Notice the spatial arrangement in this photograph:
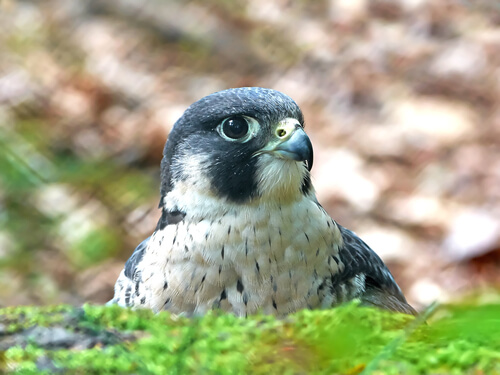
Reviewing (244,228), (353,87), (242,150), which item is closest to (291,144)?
(242,150)

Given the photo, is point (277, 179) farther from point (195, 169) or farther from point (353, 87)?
point (353, 87)

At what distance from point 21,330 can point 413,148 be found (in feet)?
19.4

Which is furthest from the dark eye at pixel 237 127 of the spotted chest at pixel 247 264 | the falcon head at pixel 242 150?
the spotted chest at pixel 247 264

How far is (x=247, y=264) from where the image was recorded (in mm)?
2777

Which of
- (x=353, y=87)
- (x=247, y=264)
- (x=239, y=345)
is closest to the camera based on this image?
(x=239, y=345)

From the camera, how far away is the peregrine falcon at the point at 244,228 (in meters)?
2.78

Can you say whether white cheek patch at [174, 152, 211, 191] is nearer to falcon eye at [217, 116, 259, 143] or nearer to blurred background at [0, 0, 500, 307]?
falcon eye at [217, 116, 259, 143]

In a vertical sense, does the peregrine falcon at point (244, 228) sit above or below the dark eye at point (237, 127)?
below

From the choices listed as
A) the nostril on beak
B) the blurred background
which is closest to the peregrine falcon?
the nostril on beak

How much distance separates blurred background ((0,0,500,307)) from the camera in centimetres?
545

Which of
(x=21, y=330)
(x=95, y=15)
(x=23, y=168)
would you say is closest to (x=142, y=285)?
(x=21, y=330)

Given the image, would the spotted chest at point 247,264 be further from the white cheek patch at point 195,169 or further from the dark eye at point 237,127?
the dark eye at point 237,127

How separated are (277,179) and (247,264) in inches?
15.7

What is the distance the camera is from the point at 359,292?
3.04 m
